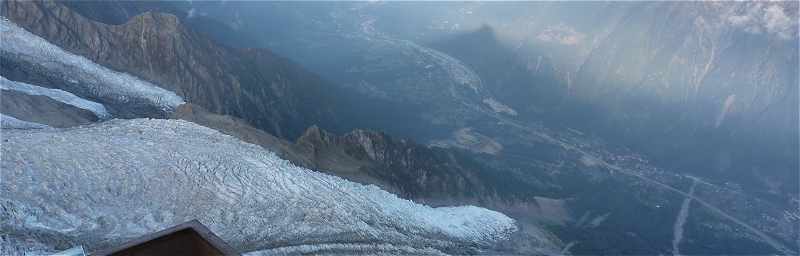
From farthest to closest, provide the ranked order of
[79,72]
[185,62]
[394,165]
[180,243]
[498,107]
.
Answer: [498,107] < [185,62] < [394,165] < [79,72] < [180,243]

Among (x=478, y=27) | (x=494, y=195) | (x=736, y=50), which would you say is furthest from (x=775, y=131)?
(x=494, y=195)

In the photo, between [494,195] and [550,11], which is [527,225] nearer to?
[494,195]

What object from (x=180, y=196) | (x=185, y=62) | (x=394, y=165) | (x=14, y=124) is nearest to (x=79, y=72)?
(x=185, y=62)

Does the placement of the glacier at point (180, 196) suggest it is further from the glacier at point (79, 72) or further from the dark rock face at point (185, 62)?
the dark rock face at point (185, 62)

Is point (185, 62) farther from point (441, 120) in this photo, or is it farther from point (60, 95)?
point (441, 120)

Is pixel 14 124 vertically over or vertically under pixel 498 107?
over

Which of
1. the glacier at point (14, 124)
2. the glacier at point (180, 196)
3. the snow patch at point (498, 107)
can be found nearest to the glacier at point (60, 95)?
the glacier at point (14, 124)

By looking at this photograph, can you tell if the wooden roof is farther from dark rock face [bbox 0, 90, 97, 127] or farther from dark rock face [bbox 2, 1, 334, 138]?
dark rock face [bbox 2, 1, 334, 138]
